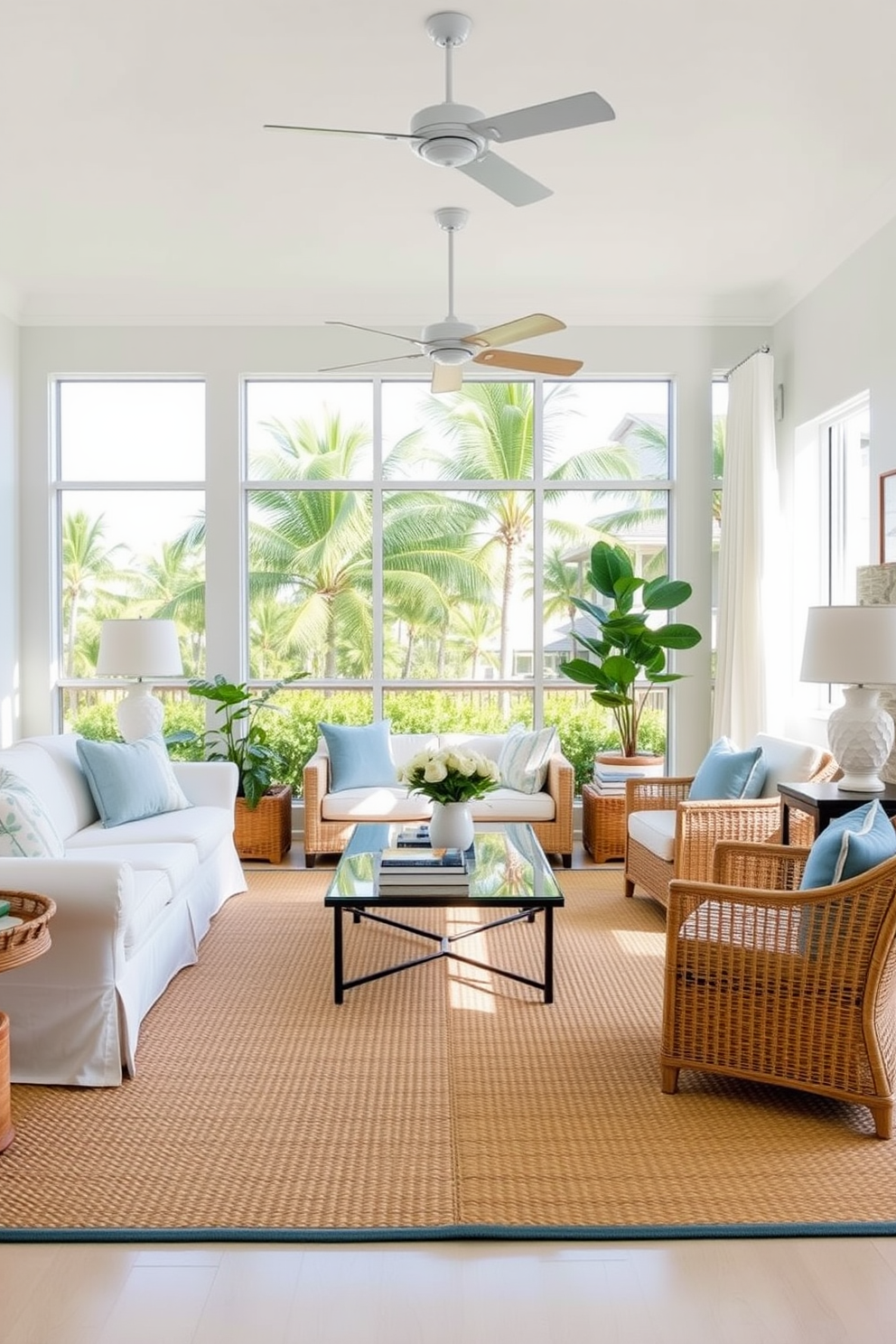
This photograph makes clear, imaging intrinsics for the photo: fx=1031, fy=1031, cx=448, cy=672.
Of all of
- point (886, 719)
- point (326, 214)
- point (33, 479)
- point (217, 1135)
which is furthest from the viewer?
point (33, 479)

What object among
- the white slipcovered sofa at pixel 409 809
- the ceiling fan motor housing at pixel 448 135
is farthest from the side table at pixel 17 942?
the white slipcovered sofa at pixel 409 809

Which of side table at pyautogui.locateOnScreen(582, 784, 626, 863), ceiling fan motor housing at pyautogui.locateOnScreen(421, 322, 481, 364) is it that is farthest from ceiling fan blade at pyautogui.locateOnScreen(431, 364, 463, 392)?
side table at pyautogui.locateOnScreen(582, 784, 626, 863)

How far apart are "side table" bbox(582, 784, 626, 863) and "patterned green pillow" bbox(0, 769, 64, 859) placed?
3332mm

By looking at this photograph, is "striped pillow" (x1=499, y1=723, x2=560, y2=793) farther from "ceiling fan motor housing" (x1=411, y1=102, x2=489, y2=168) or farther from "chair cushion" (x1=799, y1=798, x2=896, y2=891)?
"ceiling fan motor housing" (x1=411, y1=102, x2=489, y2=168)

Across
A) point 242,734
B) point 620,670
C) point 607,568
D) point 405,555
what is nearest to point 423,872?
point 620,670

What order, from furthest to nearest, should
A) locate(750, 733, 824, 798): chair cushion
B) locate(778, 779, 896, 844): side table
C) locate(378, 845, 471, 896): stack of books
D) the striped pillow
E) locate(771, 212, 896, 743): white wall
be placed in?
the striped pillow
locate(771, 212, 896, 743): white wall
locate(750, 733, 824, 798): chair cushion
locate(778, 779, 896, 844): side table
locate(378, 845, 471, 896): stack of books

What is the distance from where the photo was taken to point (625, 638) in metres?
6.04

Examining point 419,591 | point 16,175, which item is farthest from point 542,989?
point 16,175

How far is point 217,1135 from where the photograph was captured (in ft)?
8.95

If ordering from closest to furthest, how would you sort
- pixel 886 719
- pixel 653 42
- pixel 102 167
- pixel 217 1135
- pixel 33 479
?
pixel 217 1135 → pixel 653 42 → pixel 886 719 → pixel 102 167 → pixel 33 479

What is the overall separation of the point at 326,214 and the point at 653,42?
2.04m

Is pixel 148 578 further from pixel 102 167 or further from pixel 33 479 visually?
pixel 102 167

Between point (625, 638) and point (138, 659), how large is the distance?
2763 millimetres

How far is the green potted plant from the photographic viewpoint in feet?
20.0
